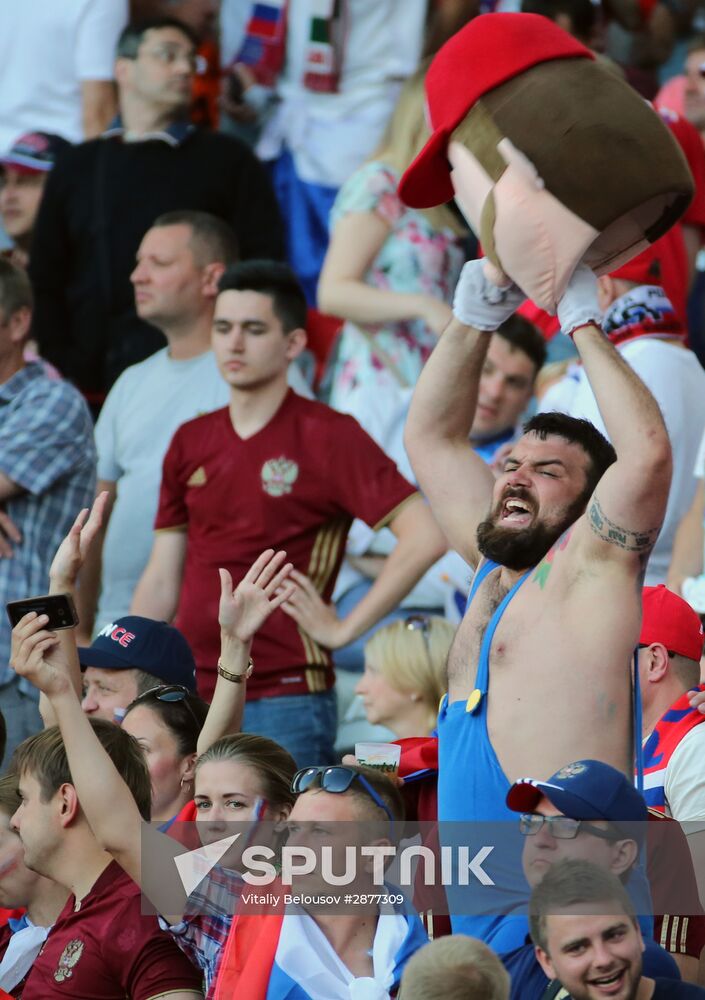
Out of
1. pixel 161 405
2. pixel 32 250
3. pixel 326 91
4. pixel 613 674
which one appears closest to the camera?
pixel 613 674

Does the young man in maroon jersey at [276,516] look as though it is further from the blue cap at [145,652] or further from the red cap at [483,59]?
the red cap at [483,59]

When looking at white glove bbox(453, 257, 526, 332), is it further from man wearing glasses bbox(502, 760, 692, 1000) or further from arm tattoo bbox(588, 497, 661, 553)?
man wearing glasses bbox(502, 760, 692, 1000)

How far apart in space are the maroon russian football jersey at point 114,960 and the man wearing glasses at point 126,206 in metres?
3.64

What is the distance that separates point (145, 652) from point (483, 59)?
2026 mm

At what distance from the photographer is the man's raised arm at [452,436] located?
4238 millimetres

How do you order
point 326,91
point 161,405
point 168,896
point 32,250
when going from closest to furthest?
point 168,896, point 161,405, point 32,250, point 326,91

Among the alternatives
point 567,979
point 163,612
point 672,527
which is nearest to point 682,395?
point 672,527

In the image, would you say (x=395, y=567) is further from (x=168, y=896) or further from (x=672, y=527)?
(x=168, y=896)

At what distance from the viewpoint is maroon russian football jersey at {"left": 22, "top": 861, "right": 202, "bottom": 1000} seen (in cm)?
389

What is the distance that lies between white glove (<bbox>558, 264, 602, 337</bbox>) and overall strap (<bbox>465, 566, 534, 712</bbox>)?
21.2 inches

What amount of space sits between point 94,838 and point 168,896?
278mm

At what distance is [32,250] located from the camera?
7566 millimetres

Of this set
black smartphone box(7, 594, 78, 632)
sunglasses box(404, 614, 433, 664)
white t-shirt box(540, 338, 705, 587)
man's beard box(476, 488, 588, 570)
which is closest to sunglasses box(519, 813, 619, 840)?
man's beard box(476, 488, 588, 570)

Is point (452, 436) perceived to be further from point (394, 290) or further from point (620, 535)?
point (394, 290)
